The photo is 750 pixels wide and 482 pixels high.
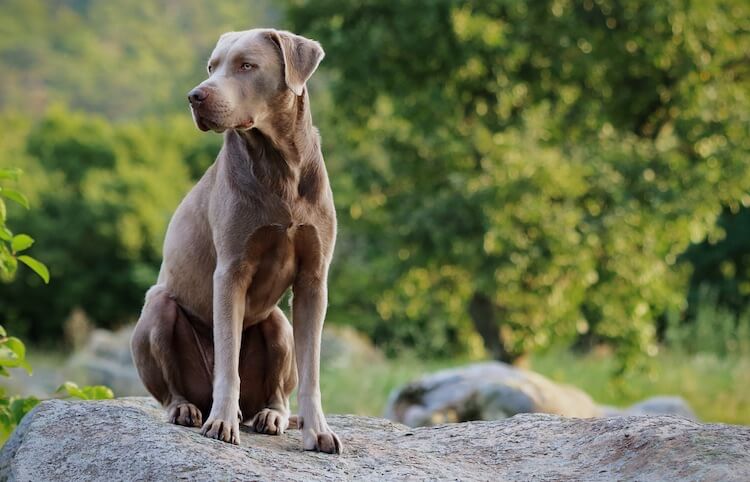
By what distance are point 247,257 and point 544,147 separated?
329 inches

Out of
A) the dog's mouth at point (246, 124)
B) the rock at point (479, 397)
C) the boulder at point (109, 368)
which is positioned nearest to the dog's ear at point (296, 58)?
the dog's mouth at point (246, 124)

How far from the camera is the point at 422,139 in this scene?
43.8 ft

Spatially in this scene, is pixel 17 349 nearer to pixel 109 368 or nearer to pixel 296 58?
pixel 296 58

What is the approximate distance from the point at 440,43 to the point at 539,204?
224cm

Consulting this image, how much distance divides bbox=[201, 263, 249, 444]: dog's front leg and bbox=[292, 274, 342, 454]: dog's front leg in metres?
0.27

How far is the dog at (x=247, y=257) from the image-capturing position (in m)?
4.32

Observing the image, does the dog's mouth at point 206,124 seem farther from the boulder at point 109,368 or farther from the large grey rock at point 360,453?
the boulder at point 109,368

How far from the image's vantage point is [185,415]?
15.2ft

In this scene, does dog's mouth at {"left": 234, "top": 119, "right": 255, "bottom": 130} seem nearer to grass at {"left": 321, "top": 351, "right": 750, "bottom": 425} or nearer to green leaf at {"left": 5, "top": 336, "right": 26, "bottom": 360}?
green leaf at {"left": 5, "top": 336, "right": 26, "bottom": 360}

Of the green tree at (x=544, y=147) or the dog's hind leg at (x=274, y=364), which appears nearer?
the dog's hind leg at (x=274, y=364)

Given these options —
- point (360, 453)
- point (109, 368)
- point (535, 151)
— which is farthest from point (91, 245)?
point (360, 453)

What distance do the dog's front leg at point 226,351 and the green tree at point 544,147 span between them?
7093 millimetres

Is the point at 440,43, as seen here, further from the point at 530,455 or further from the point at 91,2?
the point at 91,2

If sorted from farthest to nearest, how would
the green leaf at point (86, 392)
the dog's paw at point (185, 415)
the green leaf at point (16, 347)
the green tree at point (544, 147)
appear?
the green tree at point (544, 147) → the green leaf at point (86, 392) → the green leaf at point (16, 347) → the dog's paw at point (185, 415)
